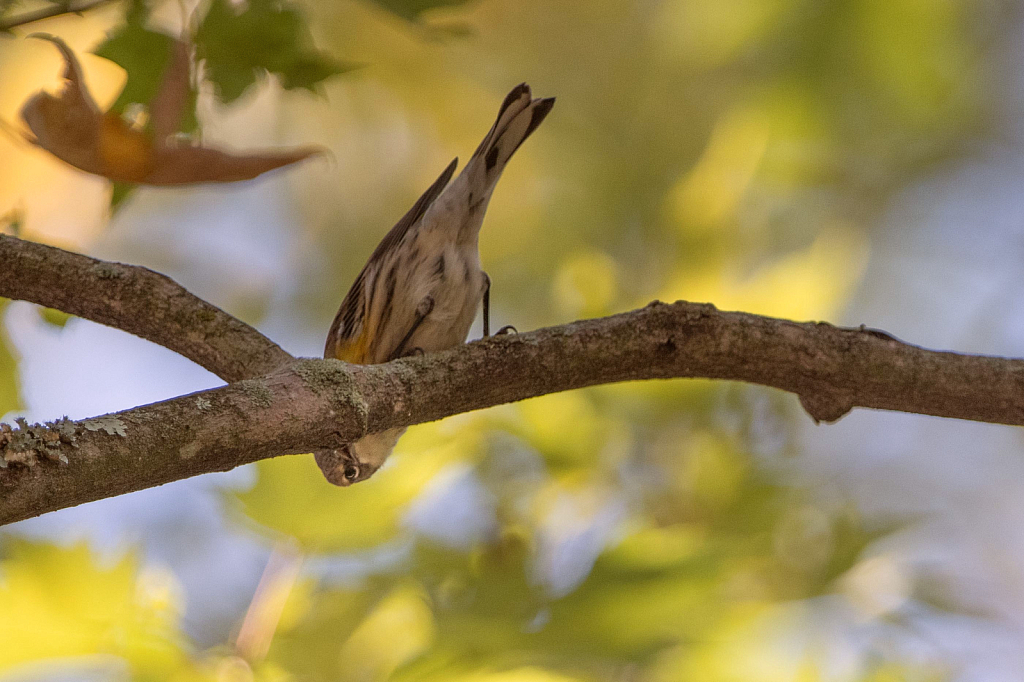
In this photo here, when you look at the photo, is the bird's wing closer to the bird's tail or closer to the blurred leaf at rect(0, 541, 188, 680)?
the bird's tail

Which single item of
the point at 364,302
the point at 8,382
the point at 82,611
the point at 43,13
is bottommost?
the point at 82,611

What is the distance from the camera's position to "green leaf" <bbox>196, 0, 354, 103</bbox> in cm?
95

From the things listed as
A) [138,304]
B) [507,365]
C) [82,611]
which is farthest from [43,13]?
[82,611]

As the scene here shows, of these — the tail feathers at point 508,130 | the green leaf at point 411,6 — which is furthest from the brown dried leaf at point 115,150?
the tail feathers at point 508,130

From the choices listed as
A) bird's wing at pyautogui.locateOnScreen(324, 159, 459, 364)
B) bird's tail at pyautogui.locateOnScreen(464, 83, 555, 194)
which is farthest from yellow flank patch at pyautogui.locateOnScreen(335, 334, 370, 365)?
bird's tail at pyautogui.locateOnScreen(464, 83, 555, 194)

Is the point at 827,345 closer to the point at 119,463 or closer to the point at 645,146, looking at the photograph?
the point at 119,463

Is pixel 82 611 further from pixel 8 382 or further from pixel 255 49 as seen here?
pixel 255 49

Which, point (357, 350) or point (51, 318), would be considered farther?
point (357, 350)

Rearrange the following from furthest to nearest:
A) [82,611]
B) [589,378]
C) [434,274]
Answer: [434,274]
[82,611]
[589,378]

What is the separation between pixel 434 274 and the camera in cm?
139

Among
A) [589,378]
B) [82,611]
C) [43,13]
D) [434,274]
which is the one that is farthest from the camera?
[434,274]

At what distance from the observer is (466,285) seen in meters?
1.38

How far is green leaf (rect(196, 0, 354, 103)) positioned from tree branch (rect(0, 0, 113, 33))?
0.13 metres

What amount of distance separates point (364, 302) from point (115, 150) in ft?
1.99
